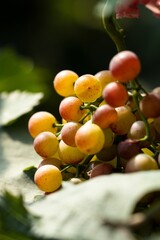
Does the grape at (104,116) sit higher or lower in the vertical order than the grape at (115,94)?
lower

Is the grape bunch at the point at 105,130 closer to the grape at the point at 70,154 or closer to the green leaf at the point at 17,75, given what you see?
the grape at the point at 70,154

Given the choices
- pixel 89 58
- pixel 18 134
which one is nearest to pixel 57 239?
pixel 18 134

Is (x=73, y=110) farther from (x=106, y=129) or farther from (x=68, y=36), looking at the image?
(x=68, y=36)

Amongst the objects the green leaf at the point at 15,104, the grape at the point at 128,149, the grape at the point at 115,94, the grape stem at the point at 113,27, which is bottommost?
the green leaf at the point at 15,104

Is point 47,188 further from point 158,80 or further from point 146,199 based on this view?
point 158,80

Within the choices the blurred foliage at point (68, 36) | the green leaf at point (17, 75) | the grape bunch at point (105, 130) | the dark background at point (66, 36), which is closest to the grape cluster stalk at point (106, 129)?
the grape bunch at point (105, 130)
